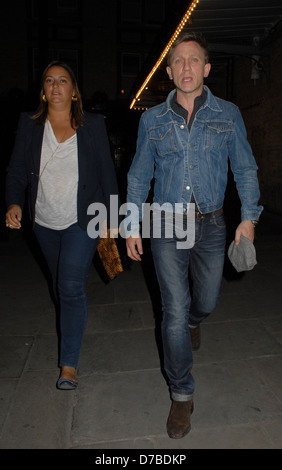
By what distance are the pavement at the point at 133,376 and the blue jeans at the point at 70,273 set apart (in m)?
0.32

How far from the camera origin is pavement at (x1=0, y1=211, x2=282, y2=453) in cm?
226

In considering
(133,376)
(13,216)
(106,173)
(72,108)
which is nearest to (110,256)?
(106,173)

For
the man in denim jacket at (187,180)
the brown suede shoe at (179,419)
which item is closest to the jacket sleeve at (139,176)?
the man in denim jacket at (187,180)

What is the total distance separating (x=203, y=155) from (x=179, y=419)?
1.56 meters

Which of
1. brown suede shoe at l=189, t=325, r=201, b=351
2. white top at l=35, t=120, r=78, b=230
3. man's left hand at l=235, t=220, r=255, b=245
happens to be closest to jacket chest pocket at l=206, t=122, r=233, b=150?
man's left hand at l=235, t=220, r=255, b=245

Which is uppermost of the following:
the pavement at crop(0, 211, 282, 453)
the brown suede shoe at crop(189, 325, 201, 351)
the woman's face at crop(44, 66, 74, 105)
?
the woman's face at crop(44, 66, 74, 105)

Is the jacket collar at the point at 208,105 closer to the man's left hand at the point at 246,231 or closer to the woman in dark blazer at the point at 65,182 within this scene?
the woman in dark blazer at the point at 65,182

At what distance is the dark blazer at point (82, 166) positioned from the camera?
274 cm

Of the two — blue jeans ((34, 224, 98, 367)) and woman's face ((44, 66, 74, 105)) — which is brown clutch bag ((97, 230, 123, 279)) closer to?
blue jeans ((34, 224, 98, 367))

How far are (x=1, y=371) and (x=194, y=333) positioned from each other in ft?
5.05

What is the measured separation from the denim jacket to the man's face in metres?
0.13

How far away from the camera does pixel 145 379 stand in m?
2.88

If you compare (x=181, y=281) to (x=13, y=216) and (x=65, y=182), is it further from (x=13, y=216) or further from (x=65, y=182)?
(x=13, y=216)
